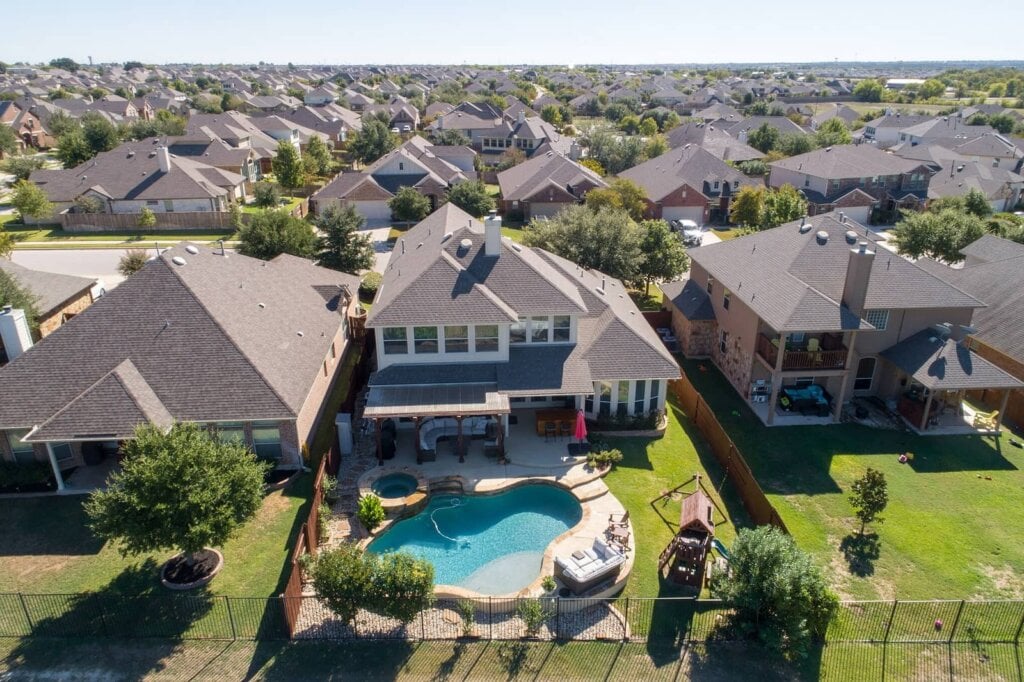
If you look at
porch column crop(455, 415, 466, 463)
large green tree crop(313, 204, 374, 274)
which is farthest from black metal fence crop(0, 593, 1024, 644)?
large green tree crop(313, 204, 374, 274)

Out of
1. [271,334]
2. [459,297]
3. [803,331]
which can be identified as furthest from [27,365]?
[803,331]

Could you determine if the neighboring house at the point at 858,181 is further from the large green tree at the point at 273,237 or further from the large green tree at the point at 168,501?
the large green tree at the point at 168,501

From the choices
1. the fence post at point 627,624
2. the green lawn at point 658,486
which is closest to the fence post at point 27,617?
the fence post at point 627,624

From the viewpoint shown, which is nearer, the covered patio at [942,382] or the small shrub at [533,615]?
the small shrub at [533,615]

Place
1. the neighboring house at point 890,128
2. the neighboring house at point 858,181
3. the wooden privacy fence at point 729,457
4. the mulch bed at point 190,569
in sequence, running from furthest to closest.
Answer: the neighboring house at point 890,128 → the neighboring house at point 858,181 → the wooden privacy fence at point 729,457 → the mulch bed at point 190,569

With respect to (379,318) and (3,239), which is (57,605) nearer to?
(379,318)

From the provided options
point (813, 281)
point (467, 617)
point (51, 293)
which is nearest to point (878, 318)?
point (813, 281)
